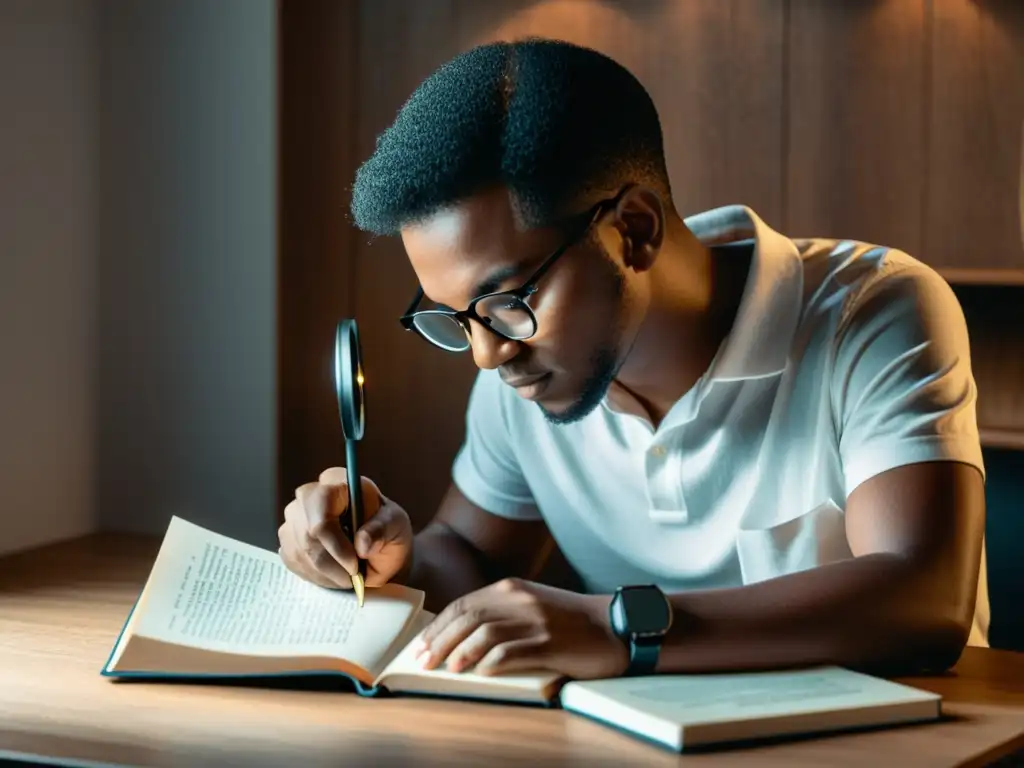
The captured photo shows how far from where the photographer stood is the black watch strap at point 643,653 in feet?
3.58

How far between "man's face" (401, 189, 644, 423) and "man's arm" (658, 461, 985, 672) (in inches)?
11.3

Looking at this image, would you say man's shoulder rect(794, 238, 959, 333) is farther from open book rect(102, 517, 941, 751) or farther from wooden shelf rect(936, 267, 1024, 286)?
wooden shelf rect(936, 267, 1024, 286)

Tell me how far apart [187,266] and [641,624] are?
1464 mm

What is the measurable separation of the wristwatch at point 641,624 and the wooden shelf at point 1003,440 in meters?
1.02

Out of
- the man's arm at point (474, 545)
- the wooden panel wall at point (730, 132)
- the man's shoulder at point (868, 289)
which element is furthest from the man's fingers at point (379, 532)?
the wooden panel wall at point (730, 132)

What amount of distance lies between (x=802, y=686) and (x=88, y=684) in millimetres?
610

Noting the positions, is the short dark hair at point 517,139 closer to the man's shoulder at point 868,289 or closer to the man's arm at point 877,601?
the man's shoulder at point 868,289

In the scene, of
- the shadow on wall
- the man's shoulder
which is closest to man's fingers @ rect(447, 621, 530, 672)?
the man's shoulder

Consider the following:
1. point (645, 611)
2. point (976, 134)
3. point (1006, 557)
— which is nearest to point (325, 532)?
point (645, 611)

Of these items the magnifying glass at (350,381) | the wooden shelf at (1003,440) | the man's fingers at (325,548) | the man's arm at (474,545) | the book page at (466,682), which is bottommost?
the man's arm at (474,545)

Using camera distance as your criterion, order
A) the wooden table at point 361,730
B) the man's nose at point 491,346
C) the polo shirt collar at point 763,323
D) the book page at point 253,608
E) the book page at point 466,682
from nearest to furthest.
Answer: the wooden table at point 361,730 < the book page at point 466,682 < the book page at point 253,608 < the man's nose at point 491,346 < the polo shirt collar at point 763,323

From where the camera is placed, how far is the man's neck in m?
1.47

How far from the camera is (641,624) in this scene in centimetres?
109

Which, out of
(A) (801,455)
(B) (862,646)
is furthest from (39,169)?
(B) (862,646)
